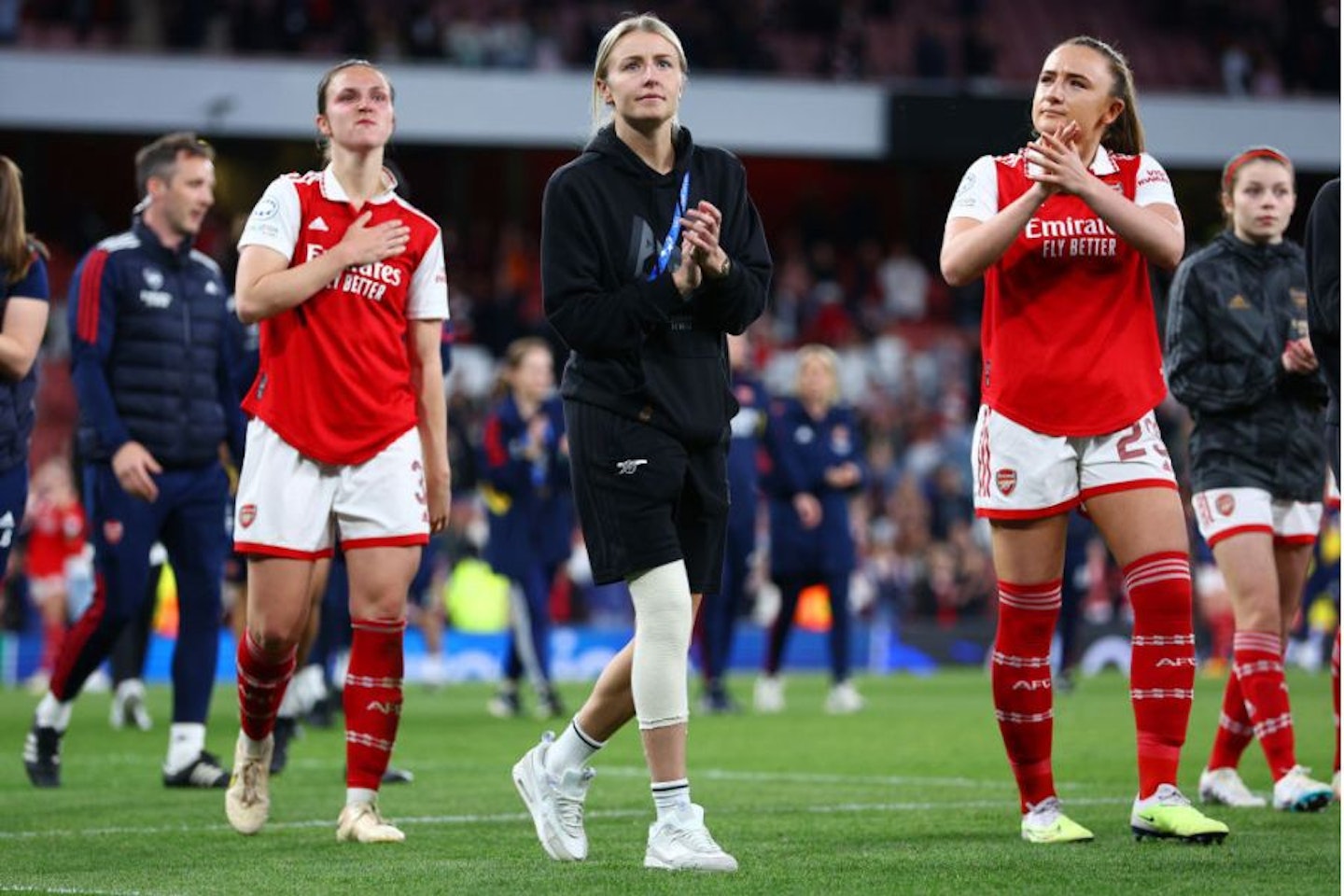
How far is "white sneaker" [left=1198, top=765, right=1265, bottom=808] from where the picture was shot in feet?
24.8

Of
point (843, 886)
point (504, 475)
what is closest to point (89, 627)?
point (843, 886)

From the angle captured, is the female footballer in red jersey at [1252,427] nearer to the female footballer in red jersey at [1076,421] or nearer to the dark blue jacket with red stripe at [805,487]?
the female footballer in red jersey at [1076,421]

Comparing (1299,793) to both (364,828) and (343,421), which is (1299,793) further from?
(343,421)

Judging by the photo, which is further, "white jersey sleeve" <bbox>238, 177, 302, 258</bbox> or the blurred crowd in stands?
the blurred crowd in stands

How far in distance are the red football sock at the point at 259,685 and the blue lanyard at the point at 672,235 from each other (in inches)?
73.5

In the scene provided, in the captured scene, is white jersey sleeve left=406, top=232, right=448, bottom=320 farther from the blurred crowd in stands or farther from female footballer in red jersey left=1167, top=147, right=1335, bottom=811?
the blurred crowd in stands

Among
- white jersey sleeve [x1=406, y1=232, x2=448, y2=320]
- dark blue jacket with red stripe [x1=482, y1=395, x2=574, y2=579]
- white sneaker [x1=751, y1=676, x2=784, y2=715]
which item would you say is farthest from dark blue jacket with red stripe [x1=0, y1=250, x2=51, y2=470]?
white sneaker [x1=751, y1=676, x2=784, y2=715]

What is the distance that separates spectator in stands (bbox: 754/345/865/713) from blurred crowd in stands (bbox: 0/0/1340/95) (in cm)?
1572

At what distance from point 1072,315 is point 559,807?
80.2 inches

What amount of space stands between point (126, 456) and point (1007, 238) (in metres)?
3.97

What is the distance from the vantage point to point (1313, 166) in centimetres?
3105

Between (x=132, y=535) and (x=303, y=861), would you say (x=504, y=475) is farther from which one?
(x=303, y=861)

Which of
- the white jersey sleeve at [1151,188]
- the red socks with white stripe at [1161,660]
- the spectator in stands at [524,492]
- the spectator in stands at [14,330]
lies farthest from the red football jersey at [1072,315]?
the spectator in stands at [524,492]

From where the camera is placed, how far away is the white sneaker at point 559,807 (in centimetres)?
603
